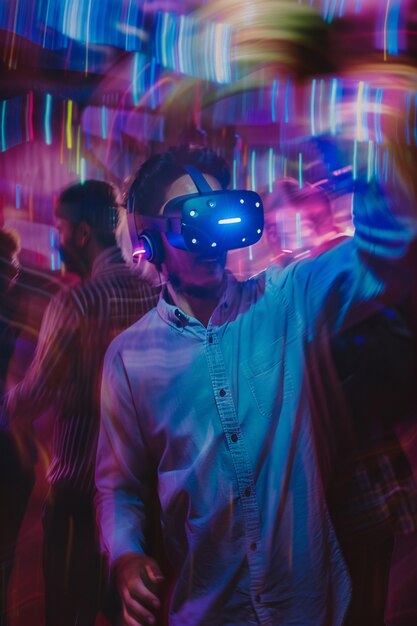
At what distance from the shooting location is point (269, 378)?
4.54 feet

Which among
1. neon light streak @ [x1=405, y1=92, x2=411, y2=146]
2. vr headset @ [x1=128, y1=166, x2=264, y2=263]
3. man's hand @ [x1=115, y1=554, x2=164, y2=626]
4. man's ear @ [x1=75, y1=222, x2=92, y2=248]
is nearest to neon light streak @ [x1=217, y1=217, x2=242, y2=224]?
vr headset @ [x1=128, y1=166, x2=264, y2=263]

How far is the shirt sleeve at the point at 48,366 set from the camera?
1349 millimetres

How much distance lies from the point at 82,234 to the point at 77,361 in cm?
32

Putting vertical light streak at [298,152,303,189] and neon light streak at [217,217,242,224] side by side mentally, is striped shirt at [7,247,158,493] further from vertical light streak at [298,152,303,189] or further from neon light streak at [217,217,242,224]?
vertical light streak at [298,152,303,189]

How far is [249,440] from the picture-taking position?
136cm

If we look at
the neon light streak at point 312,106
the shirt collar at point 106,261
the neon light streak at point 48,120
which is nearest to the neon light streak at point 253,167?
the neon light streak at point 312,106

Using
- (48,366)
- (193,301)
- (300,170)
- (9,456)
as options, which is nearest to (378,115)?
(300,170)

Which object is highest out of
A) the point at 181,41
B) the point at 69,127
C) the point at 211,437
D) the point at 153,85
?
the point at 181,41

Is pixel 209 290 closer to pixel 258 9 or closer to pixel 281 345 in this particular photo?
pixel 281 345

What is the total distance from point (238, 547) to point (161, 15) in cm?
140

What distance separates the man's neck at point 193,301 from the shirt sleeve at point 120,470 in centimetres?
21

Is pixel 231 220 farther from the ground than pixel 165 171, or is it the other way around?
pixel 165 171

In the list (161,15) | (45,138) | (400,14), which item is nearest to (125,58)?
(161,15)

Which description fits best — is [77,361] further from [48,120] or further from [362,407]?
[362,407]
